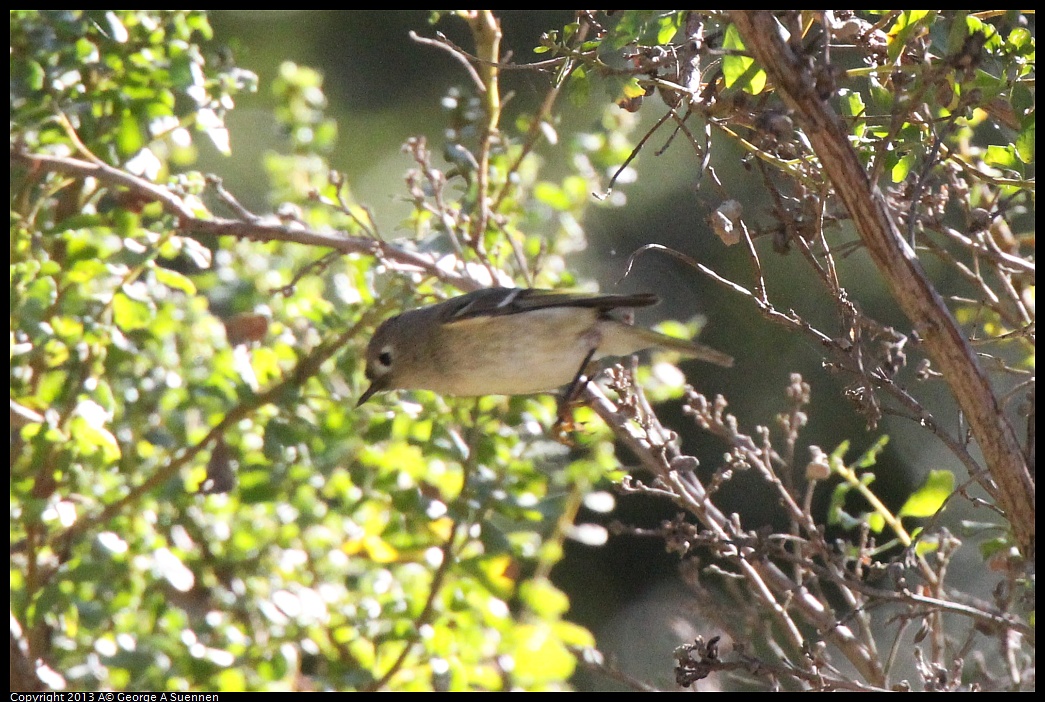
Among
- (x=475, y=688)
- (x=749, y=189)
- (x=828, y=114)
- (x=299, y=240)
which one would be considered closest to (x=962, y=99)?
(x=828, y=114)

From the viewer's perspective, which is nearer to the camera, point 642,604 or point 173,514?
point 173,514

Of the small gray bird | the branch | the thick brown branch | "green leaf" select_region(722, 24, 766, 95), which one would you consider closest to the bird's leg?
the small gray bird

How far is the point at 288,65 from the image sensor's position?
2.73 meters

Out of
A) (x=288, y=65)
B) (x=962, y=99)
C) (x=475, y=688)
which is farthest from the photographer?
(x=288, y=65)

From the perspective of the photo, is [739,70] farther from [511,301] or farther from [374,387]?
[374,387]

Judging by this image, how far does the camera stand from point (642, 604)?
418 cm

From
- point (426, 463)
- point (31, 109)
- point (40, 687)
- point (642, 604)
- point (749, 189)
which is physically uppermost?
point (31, 109)

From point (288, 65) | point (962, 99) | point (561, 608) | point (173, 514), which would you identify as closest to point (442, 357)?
point (561, 608)

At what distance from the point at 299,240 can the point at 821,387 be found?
2.35 metres

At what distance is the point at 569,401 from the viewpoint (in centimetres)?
202

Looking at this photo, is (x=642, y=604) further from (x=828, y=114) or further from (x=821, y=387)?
(x=828, y=114)

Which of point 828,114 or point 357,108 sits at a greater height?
point 828,114

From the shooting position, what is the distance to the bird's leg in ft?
6.65

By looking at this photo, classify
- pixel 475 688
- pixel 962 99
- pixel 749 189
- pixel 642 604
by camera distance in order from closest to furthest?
pixel 962 99, pixel 475 688, pixel 749 189, pixel 642 604
